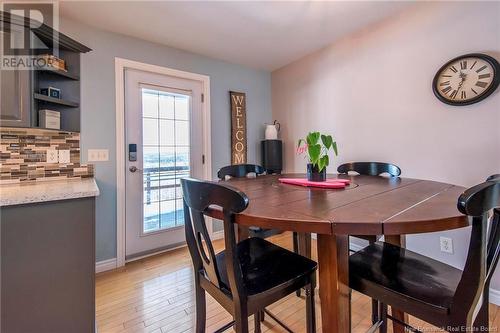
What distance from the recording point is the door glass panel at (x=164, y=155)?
2541 mm

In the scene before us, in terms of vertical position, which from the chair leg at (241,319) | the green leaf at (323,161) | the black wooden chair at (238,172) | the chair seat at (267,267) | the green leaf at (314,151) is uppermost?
the green leaf at (314,151)

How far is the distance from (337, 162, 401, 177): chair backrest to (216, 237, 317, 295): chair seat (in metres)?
1.21

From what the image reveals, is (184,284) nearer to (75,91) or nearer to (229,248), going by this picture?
(229,248)

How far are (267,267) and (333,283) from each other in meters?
0.31

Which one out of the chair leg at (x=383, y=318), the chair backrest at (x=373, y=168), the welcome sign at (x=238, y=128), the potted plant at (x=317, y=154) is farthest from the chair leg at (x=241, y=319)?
the welcome sign at (x=238, y=128)

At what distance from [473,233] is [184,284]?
76.6 inches

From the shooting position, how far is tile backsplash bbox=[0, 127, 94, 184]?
1.82 metres

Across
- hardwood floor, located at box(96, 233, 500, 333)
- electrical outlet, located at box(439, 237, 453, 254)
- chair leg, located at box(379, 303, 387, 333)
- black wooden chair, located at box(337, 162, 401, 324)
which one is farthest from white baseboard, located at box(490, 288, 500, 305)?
chair leg, located at box(379, 303, 387, 333)

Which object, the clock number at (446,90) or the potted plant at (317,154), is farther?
the clock number at (446,90)

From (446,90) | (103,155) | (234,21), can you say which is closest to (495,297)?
(446,90)

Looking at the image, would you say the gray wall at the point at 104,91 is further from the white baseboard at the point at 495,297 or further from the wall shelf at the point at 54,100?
the white baseboard at the point at 495,297

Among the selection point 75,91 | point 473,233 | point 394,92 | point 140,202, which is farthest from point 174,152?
point 473,233

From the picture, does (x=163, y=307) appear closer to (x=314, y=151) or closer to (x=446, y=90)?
(x=314, y=151)

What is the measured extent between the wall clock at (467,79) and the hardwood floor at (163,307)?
4.85 feet
